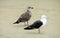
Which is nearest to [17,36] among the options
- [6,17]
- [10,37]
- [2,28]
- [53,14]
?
[10,37]

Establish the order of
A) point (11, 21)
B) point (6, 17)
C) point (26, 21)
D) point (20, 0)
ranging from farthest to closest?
1. point (20, 0)
2. point (6, 17)
3. point (11, 21)
4. point (26, 21)

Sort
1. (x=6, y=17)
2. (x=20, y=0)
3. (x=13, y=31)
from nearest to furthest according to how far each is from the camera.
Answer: (x=13, y=31), (x=6, y=17), (x=20, y=0)

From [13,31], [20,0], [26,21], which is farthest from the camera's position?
[20,0]

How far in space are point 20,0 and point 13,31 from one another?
5.83 m

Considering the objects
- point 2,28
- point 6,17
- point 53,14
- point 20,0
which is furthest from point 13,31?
point 20,0

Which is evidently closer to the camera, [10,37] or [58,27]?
[10,37]

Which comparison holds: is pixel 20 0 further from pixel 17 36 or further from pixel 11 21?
pixel 17 36

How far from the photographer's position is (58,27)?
6887mm

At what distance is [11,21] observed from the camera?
7.70m

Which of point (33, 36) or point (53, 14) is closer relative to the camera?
point (33, 36)

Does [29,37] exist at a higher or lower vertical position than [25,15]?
lower

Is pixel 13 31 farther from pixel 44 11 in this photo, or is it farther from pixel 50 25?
pixel 44 11

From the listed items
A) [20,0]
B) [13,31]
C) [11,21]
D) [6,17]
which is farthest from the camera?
[20,0]

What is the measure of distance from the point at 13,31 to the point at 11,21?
112cm
